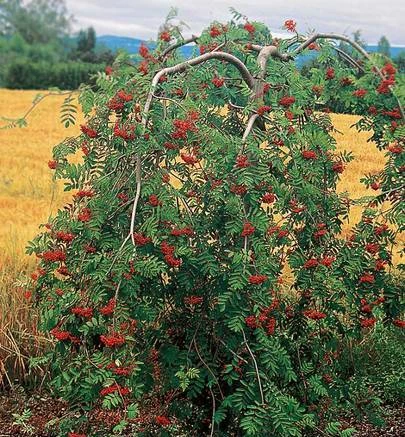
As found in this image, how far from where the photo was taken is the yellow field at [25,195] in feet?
14.3

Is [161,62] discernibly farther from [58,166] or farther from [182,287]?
[182,287]

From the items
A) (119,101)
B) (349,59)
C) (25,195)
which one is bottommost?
(25,195)

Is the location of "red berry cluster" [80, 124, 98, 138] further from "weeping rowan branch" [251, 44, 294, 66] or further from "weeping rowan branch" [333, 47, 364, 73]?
"weeping rowan branch" [333, 47, 364, 73]

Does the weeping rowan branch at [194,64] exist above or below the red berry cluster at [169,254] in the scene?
above

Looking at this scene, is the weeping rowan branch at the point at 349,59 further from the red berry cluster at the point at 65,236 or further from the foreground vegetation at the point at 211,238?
the red berry cluster at the point at 65,236

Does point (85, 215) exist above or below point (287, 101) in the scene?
below

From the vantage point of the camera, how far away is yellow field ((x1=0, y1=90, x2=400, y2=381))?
437 centimetres

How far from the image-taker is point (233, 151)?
2.75m

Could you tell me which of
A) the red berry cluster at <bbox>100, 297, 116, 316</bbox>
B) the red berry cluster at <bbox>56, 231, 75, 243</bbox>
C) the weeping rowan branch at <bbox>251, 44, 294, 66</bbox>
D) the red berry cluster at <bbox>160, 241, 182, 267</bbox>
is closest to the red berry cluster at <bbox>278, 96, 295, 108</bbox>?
the weeping rowan branch at <bbox>251, 44, 294, 66</bbox>

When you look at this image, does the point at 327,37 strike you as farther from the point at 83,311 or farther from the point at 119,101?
the point at 83,311

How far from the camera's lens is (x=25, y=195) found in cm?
712

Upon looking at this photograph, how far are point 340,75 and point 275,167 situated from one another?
644 millimetres

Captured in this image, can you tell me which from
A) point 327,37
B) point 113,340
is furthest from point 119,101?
point 327,37

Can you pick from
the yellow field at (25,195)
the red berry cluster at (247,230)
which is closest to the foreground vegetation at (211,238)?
the red berry cluster at (247,230)
